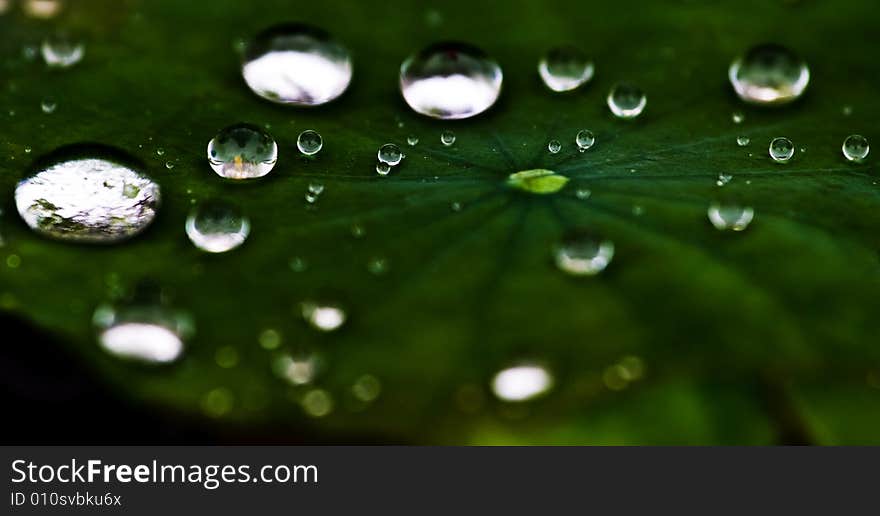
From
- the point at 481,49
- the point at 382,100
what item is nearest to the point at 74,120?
the point at 382,100

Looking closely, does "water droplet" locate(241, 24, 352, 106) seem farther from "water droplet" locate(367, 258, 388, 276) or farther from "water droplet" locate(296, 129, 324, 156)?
"water droplet" locate(367, 258, 388, 276)

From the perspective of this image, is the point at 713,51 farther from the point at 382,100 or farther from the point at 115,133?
the point at 115,133

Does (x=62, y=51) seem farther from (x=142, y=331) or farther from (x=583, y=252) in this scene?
(x=583, y=252)

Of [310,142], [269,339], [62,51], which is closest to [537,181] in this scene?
[310,142]

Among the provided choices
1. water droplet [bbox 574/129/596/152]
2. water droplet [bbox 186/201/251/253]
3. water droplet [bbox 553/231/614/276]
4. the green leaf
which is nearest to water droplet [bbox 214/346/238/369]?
the green leaf

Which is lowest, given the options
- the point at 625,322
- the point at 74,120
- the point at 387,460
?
the point at 387,460
